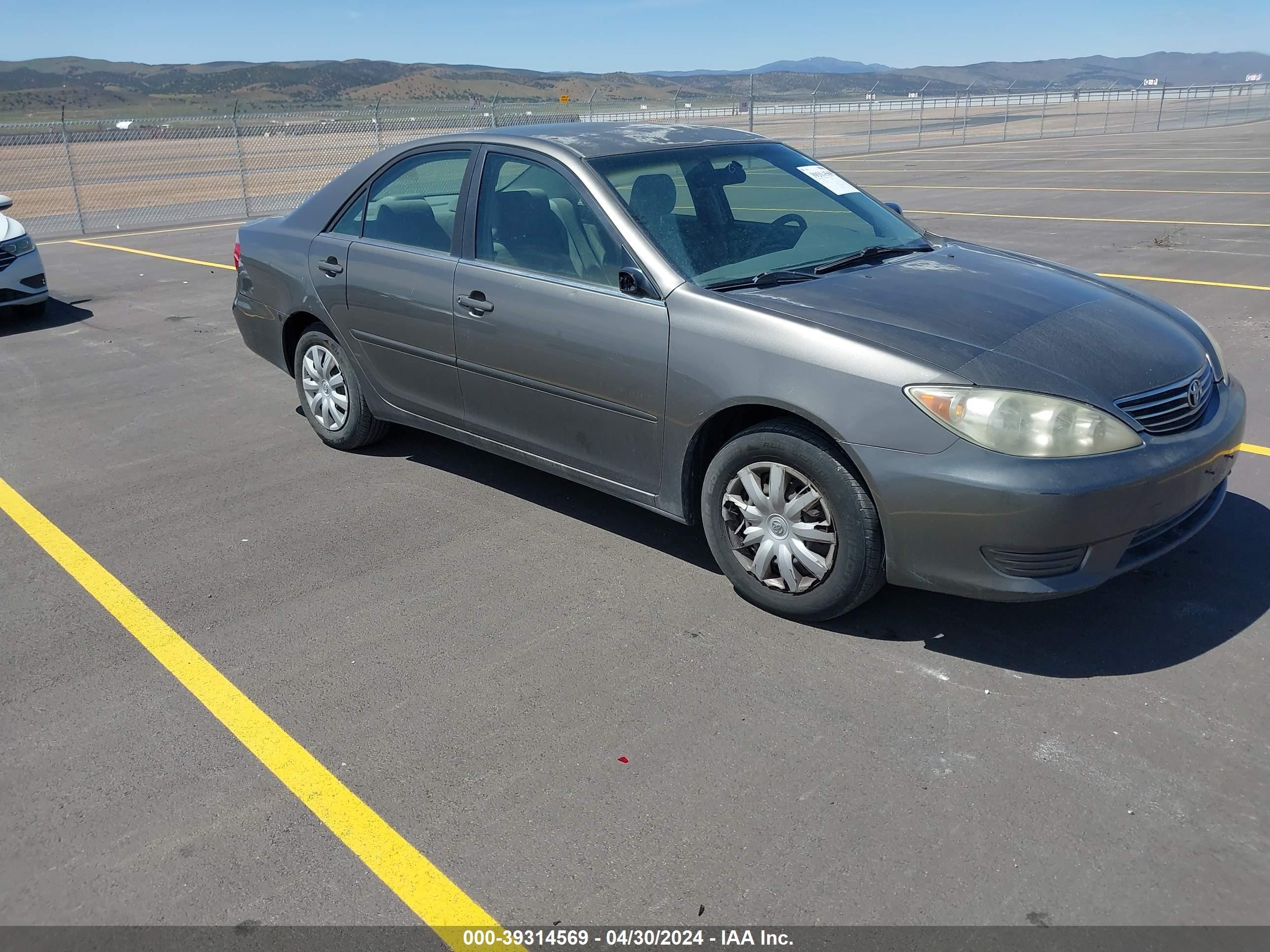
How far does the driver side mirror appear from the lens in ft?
13.2

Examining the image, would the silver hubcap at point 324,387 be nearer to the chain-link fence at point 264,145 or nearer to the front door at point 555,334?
the front door at point 555,334

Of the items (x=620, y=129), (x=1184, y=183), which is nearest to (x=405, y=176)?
(x=620, y=129)

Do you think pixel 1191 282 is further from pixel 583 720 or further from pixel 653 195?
pixel 583 720

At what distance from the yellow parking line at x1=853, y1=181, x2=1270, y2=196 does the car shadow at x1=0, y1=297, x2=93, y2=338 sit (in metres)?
14.0

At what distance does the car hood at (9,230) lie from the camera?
31.0 ft

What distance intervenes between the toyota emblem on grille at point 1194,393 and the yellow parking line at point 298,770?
9.19ft

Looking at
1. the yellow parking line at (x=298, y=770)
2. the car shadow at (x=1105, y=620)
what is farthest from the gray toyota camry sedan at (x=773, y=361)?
the yellow parking line at (x=298, y=770)

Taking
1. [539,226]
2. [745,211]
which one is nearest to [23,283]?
[539,226]

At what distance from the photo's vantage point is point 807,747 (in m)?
3.16

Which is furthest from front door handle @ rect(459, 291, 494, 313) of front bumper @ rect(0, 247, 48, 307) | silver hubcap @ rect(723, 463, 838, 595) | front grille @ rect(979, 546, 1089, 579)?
front bumper @ rect(0, 247, 48, 307)

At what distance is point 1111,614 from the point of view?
384 cm

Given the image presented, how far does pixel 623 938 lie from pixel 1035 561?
172cm

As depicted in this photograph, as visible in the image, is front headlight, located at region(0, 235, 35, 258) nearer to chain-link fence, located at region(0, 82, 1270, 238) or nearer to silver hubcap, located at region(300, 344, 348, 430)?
chain-link fence, located at region(0, 82, 1270, 238)

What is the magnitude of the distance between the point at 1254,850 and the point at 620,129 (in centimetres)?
370
